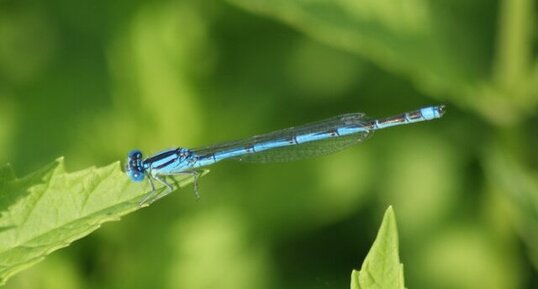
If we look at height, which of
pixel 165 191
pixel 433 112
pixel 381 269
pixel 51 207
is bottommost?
pixel 381 269

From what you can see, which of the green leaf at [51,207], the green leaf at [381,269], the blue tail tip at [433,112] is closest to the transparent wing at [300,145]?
the blue tail tip at [433,112]

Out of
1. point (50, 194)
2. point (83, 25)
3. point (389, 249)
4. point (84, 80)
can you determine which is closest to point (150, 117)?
point (84, 80)

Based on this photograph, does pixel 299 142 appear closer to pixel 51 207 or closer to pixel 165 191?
pixel 165 191

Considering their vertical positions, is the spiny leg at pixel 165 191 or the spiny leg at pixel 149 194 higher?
the spiny leg at pixel 165 191

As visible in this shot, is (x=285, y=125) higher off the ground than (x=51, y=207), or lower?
higher

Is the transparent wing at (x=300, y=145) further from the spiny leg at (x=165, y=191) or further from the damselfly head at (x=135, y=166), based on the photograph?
the spiny leg at (x=165, y=191)

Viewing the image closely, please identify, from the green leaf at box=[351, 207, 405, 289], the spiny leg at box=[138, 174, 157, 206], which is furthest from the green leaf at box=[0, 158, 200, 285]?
the green leaf at box=[351, 207, 405, 289]

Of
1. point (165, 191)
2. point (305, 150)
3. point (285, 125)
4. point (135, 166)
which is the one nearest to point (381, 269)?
point (165, 191)
